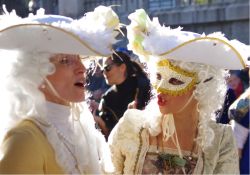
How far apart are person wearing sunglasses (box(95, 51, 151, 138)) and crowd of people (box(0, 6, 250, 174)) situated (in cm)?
114

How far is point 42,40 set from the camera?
2678 mm

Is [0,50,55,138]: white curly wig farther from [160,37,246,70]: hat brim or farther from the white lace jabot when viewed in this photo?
[160,37,246,70]: hat brim

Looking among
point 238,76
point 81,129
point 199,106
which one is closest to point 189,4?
point 238,76

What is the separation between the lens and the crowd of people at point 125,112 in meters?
2.65

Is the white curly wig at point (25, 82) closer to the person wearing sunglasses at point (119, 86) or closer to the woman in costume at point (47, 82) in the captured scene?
the woman in costume at point (47, 82)

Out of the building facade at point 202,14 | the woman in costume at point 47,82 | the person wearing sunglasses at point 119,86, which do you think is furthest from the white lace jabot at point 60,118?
the building facade at point 202,14

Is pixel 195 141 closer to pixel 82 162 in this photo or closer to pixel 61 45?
pixel 82 162

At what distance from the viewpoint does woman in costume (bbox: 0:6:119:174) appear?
2.59 m

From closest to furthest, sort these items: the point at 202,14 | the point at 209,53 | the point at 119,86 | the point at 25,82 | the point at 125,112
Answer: the point at 25,82, the point at 209,53, the point at 125,112, the point at 119,86, the point at 202,14

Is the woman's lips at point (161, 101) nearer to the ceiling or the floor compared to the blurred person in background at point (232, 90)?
nearer to the ceiling

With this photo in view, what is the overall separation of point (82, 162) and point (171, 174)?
71 cm

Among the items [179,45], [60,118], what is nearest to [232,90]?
[179,45]

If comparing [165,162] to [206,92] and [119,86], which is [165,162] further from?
[119,86]

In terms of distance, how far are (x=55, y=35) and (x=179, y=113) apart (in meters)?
0.95
